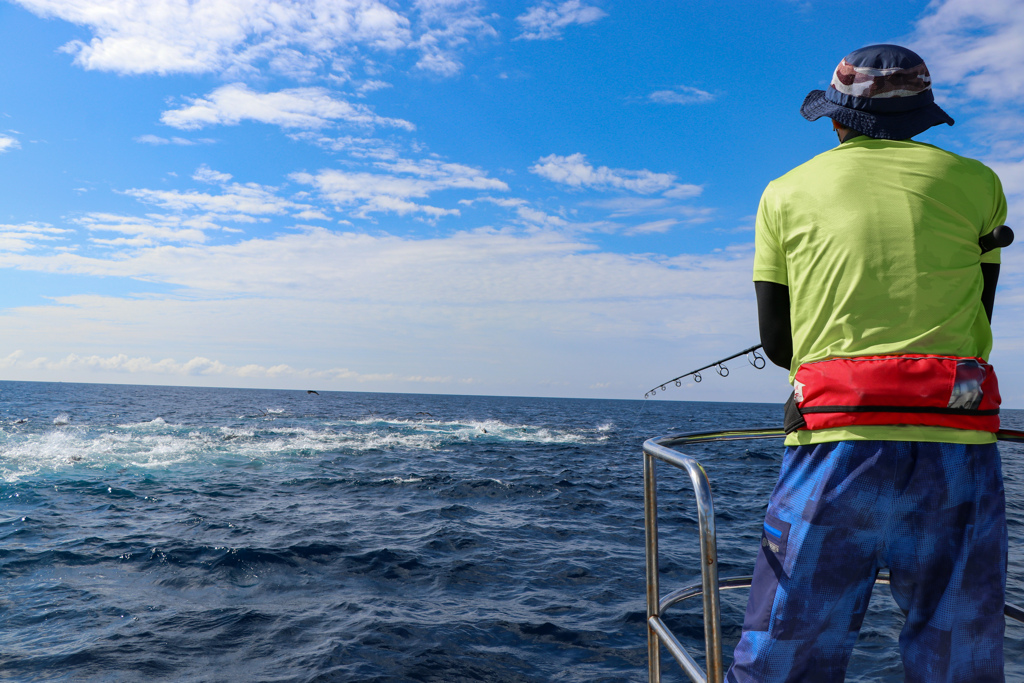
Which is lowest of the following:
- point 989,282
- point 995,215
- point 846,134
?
point 989,282

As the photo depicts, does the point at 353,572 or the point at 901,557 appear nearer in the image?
the point at 901,557

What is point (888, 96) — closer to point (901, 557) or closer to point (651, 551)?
point (901, 557)

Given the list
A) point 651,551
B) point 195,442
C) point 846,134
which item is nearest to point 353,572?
point 651,551

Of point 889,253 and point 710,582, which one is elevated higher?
point 889,253

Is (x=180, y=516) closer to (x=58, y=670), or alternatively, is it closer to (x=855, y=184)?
(x=58, y=670)

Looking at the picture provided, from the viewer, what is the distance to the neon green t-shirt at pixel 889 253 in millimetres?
1379

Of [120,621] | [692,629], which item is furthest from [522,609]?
[120,621]

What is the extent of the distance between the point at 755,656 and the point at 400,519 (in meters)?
10.1

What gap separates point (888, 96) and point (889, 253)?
19.0 inches

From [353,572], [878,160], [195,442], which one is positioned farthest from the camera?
[195,442]

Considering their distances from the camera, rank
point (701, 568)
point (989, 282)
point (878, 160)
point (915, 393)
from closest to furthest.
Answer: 1. point (915, 393)
2. point (878, 160)
3. point (989, 282)
4. point (701, 568)

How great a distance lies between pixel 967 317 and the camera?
1425mm

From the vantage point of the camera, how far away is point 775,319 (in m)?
1.62

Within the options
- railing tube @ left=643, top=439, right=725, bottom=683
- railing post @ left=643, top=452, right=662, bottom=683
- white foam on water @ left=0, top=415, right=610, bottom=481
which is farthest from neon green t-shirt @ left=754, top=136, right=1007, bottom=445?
white foam on water @ left=0, top=415, right=610, bottom=481
